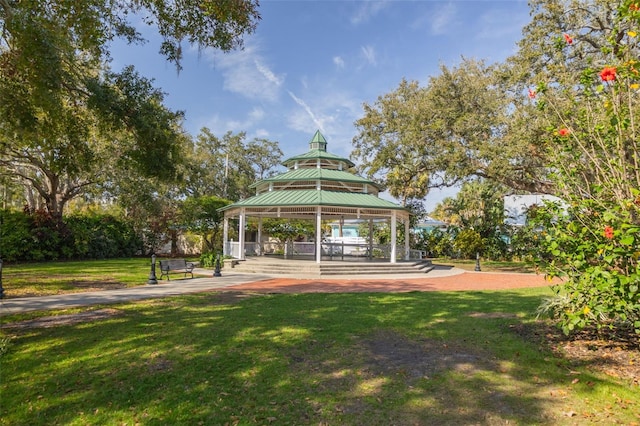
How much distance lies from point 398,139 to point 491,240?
11.8 m

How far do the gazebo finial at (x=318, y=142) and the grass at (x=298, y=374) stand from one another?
62.4 feet

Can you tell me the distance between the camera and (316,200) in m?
18.7

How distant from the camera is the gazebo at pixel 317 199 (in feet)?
62.8

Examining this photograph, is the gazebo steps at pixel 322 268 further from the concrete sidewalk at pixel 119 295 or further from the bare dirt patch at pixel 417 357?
the bare dirt patch at pixel 417 357

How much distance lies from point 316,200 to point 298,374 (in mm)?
14442

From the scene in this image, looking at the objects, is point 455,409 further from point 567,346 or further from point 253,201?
point 253,201

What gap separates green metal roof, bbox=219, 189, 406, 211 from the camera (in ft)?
61.4

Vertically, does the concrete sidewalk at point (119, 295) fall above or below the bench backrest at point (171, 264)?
below

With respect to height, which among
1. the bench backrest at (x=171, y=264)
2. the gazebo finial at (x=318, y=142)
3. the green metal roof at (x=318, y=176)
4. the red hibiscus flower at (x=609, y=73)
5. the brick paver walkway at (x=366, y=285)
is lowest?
the brick paver walkway at (x=366, y=285)

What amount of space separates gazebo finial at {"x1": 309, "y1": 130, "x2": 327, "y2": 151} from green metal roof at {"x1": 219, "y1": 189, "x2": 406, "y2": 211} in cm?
554

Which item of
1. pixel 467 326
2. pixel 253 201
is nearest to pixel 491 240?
pixel 253 201

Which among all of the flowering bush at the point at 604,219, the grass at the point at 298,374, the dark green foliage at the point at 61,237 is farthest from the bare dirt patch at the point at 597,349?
the dark green foliage at the point at 61,237

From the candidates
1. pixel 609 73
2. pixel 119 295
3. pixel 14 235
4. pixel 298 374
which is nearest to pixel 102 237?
pixel 14 235

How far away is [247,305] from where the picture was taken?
30.2ft
